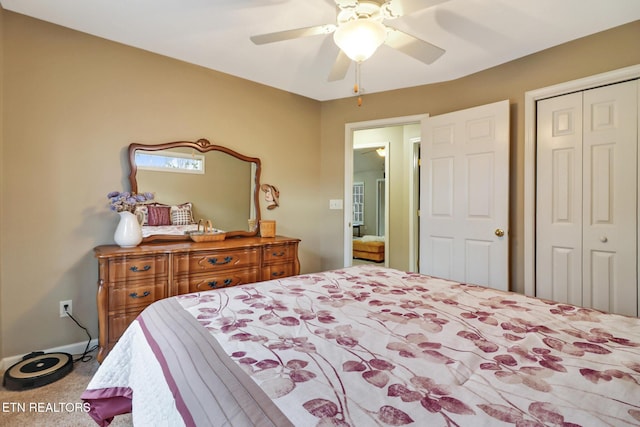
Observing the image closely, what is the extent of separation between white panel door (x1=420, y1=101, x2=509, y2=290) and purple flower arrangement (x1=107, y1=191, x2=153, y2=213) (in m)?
2.58

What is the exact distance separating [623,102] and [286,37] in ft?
7.56

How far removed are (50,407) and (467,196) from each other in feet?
10.8

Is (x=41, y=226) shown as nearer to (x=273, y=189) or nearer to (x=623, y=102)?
(x=273, y=189)

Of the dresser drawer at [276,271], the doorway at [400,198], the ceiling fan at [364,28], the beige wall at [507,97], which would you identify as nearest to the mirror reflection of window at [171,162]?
the dresser drawer at [276,271]

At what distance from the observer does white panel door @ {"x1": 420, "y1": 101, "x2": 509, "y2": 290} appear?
8.55 ft

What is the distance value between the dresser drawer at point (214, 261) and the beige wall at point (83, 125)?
0.67 meters

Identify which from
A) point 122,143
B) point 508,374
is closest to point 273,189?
point 122,143

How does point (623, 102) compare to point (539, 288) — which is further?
point (539, 288)

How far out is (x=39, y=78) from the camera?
215 cm

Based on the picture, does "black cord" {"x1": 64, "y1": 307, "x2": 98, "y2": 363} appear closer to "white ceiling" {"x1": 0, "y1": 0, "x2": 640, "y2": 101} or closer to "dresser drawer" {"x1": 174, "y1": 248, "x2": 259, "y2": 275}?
"dresser drawer" {"x1": 174, "y1": 248, "x2": 259, "y2": 275}

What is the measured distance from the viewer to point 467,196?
2812 mm

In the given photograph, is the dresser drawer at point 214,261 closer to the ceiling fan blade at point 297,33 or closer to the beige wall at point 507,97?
the beige wall at point 507,97

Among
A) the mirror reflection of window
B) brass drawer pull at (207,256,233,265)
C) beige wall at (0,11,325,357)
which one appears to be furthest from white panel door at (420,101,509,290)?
beige wall at (0,11,325,357)

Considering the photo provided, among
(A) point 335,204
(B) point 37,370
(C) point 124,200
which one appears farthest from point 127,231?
(A) point 335,204
